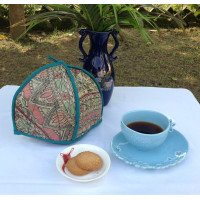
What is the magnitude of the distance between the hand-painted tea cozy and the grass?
1695 millimetres

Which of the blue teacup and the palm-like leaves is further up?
the palm-like leaves

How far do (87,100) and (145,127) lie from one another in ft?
0.55

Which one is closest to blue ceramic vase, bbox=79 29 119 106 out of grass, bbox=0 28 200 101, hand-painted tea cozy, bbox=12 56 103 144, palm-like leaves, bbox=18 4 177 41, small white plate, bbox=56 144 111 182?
palm-like leaves, bbox=18 4 177 41

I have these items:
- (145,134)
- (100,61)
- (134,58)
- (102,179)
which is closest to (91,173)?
(102,179)

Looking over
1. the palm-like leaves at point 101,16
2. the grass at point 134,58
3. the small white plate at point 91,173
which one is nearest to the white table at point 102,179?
the small white plate at point 91,173

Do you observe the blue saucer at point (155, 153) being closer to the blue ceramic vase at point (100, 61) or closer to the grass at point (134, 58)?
the blue ceramic vase at point (100, 61)

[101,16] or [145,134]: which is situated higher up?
[101,16]

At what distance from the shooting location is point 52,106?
949mm

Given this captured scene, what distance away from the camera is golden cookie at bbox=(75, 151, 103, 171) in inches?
33.4

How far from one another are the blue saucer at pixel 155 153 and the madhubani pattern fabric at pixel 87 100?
9 centimetres


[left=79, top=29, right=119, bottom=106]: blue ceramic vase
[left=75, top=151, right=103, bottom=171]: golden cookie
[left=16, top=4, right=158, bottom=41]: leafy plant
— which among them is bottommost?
[left=75, top=151, right=103, bottom=171]: golden cookie

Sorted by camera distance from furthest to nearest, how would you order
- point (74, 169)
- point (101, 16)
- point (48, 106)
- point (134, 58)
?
point (134, 58) < point (101, 16) < point (48, 106) < point (74, 169)

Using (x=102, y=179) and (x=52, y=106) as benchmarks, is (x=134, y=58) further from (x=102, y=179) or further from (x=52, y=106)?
(x=102, y=179)

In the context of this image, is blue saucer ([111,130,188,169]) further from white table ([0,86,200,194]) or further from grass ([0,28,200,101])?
grass ([0,28,200,101])
